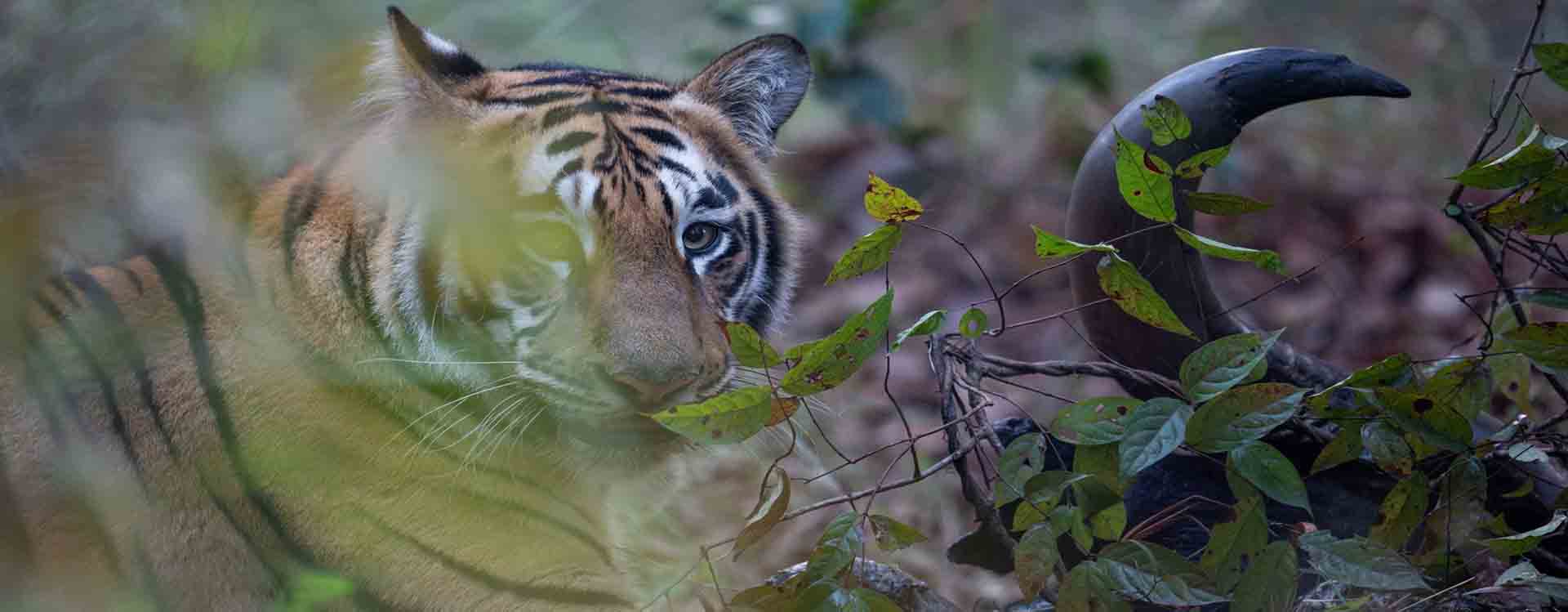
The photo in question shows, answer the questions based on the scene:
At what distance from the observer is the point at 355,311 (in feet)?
7.70

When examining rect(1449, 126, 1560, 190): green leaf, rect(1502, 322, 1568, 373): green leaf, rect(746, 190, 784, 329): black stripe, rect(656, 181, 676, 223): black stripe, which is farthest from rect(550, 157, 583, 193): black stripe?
rect(1502, 322, 1568, 373): green leaf

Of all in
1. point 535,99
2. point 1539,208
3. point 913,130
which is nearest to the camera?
point 1539,208

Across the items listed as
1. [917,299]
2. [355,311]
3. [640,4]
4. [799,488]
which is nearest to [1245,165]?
[917,299]

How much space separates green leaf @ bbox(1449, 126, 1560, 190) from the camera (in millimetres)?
1858

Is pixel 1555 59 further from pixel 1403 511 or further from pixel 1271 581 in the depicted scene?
pixel 1271 581

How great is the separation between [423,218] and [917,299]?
316cm

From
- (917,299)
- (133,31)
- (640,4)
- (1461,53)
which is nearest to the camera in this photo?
(133,31)

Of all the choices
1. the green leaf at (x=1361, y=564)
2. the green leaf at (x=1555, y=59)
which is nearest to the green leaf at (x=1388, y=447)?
the green leaf at (x=1361, y=564)

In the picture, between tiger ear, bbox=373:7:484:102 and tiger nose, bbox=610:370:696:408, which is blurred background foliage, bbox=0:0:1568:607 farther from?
tiger nose, bbox=610:370:696:408

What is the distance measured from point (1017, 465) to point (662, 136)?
42.9 inches

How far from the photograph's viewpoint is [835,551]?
176 centimetres

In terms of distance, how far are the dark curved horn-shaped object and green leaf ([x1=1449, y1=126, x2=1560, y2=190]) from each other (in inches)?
6.7

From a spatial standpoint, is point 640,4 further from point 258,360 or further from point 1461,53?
point 1461,53

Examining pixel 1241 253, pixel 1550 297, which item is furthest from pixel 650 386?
pixel 1550 297
